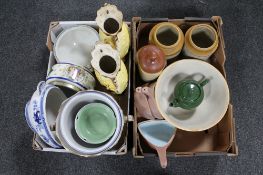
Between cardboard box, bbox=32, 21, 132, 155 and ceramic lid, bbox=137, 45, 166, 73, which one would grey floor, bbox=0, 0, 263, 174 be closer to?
cardboard box, bbox=32, 21, 132, 155

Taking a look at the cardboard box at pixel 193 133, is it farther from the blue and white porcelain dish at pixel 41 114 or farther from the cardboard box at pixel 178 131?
the blue and white porcelain dish at pixel 41 114

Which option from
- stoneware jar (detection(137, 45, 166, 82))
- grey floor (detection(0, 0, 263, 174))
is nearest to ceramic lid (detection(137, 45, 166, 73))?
stoneware jar (detection(137, 45, 166, 82))

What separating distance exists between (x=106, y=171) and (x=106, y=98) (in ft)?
1.13

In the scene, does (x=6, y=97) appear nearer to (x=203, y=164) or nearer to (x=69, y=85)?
(x=69, y=85)

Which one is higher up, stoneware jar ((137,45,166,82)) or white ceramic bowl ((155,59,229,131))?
stoneware jar ((137,45,166,82))

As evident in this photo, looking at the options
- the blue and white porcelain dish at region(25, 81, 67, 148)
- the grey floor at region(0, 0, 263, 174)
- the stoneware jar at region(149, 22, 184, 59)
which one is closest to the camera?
the blue and white porcelain dish at region(25, 81, 67, 148)

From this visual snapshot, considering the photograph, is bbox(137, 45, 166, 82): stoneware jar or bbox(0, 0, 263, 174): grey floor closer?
bbox(137, 45, 166, 82): stoneware jar

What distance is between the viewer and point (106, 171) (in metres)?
1.05

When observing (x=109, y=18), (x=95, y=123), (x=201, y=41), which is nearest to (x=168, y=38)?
(x=201, y=41)

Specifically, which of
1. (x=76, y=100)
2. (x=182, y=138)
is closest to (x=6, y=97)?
(x=76, y=100)

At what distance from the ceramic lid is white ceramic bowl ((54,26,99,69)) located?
0.19m

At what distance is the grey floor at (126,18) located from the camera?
105cm

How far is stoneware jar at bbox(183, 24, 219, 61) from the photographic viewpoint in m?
0.87

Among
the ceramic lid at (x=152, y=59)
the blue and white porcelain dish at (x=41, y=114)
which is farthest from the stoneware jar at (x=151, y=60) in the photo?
the blue and white porcelain dish at (x=41, y=114)
